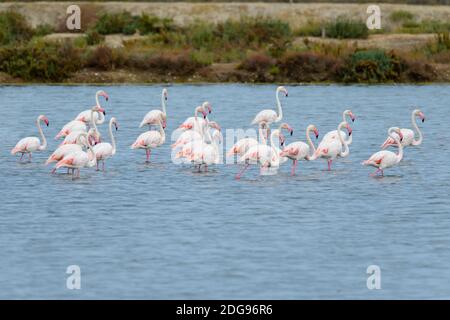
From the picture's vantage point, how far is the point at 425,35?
Answer: 49156mm

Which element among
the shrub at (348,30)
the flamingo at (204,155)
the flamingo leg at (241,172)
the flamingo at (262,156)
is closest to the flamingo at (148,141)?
the flamingo at (204,155)

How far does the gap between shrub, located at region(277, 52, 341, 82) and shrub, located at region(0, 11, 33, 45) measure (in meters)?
11.0

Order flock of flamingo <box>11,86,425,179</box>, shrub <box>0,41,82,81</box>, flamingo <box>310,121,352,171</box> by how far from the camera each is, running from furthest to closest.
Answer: shrub <box>0,41,82,81</box>
flamingo <box>310,121,352,171</box>
flock of flamingo <box>11,86,425,179</box>

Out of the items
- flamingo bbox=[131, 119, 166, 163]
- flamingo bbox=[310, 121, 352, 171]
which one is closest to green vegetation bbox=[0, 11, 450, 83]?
flamingo bbox=[131, 119, 166, 163]

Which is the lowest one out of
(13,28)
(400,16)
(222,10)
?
(13,28)

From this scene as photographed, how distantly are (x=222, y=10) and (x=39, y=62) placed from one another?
1726cm

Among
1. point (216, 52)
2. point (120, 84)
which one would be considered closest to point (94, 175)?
point (120, 84)

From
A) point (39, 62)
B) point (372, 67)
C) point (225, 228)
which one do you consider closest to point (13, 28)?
point (39, 62)

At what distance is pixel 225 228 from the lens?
733 inches

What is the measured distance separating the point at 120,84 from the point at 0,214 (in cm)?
2294

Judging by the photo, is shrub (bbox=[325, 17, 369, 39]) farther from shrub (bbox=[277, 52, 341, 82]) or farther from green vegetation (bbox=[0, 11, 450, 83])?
shrub (bbox=[277, 52, 341, 82])

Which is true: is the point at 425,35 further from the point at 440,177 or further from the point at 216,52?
the point at 440,177

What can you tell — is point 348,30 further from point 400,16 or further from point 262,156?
point 262,156

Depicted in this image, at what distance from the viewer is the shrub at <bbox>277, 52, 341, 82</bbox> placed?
43062 mm
